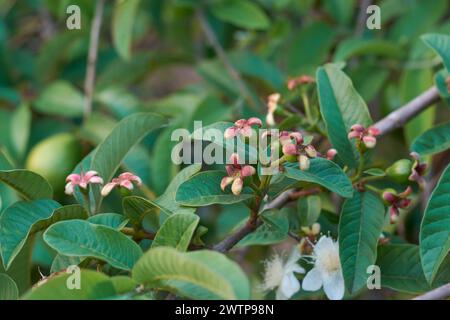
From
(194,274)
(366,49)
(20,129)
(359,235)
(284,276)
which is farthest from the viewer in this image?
(20,129)

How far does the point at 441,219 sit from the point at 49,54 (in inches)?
53.2

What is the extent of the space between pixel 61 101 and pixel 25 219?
0.99 m

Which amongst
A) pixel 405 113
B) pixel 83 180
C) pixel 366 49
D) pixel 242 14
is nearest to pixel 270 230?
pixel 83 180

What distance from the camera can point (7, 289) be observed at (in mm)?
893

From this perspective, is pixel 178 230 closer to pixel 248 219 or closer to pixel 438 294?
pixel 248 219

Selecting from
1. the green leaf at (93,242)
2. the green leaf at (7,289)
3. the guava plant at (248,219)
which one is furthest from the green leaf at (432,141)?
the green leaf at (7,289)

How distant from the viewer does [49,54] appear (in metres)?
2.02

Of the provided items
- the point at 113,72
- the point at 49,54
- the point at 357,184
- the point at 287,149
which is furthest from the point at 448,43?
the point at 49,54

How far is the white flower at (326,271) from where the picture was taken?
1.00 metres

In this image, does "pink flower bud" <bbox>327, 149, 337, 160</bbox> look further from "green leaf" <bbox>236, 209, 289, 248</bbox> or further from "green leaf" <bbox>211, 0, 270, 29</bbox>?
"green leaf" <bbox>211, 0, 270, 29</bbox>

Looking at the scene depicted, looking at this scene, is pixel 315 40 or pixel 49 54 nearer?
pixel 315 40

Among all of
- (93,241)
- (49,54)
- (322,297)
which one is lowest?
(322,297)

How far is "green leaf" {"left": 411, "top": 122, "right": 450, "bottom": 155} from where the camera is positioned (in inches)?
42.9
